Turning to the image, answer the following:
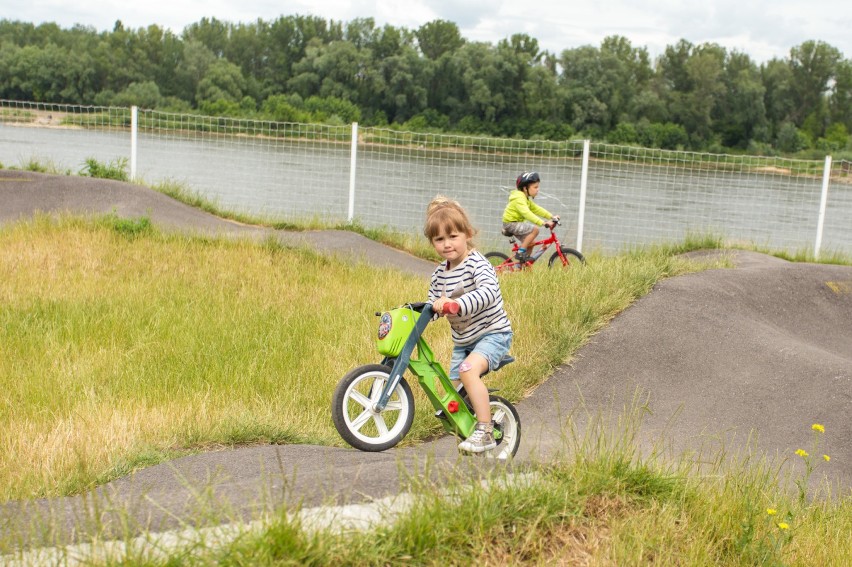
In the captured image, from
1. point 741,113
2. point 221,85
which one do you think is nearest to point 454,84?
point 221,85

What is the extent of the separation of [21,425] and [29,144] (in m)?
27.9

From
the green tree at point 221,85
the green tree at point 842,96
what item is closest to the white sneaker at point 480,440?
the green tree at point 221,85

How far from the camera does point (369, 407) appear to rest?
5.02 meters

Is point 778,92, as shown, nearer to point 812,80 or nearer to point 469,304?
point 812,80

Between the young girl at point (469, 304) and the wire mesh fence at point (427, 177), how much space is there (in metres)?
10.4

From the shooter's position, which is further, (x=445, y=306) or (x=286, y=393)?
(x=286, y=393)

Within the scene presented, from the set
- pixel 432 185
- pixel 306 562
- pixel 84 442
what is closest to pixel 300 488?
pixel 306 562

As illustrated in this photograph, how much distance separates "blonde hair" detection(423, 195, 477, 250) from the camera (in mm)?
4957

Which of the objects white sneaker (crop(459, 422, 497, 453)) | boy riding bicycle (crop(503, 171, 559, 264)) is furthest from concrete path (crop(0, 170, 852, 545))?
boy riding bicycle (crop(503, 171, 559, 264))

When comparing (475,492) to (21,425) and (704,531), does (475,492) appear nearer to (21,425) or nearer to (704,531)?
(704,531)

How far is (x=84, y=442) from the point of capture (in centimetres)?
546

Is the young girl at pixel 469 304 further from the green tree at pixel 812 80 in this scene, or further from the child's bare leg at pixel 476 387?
the green tree at pixel 812 80

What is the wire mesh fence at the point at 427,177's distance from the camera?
18453 mm

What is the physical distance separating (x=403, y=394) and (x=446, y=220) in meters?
0.97
